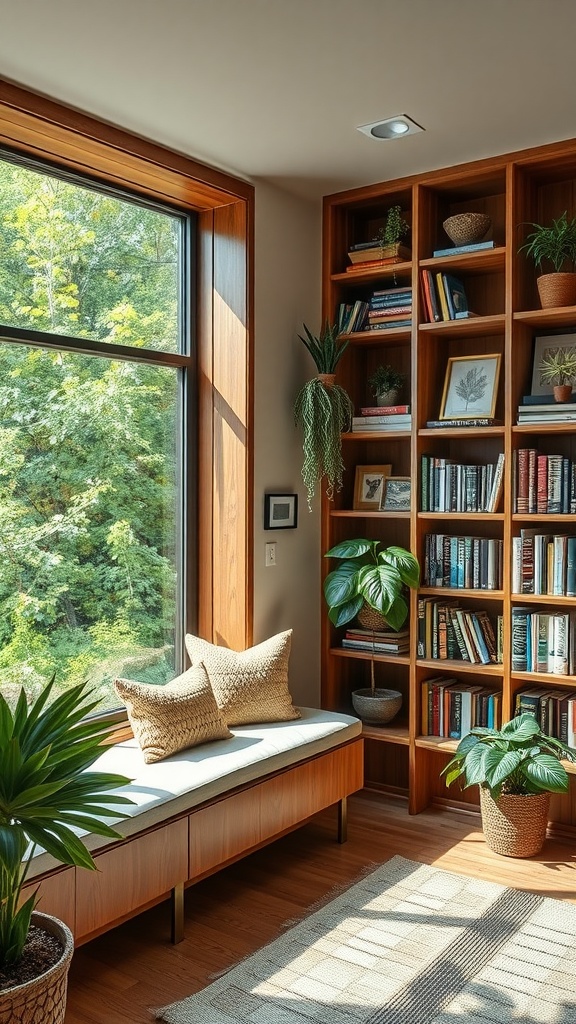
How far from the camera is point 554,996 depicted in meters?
2.41

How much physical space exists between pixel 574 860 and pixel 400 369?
88.9 inches

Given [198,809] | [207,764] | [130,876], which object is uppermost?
[207,764]

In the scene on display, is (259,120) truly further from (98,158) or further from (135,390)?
(135,390)

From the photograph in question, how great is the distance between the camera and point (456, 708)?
3.79m

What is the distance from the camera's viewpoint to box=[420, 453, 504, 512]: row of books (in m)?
3.64

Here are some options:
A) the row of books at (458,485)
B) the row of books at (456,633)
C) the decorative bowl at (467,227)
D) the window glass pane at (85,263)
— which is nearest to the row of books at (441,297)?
the decorative bowl at (467,227)

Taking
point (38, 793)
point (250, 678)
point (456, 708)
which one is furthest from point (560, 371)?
point (38, 793)

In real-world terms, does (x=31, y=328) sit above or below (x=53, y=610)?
above

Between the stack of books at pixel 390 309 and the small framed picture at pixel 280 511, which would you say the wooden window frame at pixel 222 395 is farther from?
the stack of books at pixel 390 309

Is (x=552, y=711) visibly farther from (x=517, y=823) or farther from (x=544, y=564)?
(x=544, y=564)

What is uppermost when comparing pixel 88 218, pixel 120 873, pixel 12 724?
pixel 88 218

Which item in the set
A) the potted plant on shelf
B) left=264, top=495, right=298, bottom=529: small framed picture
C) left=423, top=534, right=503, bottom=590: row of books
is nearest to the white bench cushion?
the potted plant on shelf

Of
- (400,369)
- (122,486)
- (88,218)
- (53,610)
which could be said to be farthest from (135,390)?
(400,369)

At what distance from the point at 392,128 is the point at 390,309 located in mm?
884
